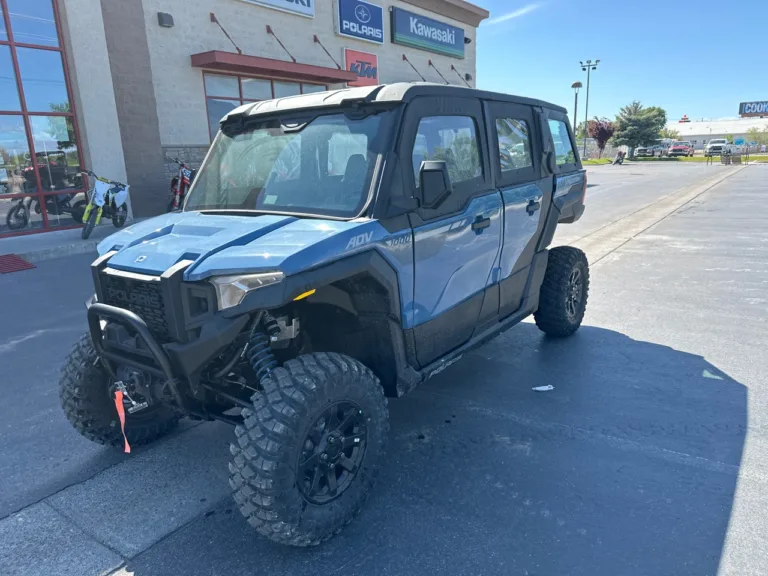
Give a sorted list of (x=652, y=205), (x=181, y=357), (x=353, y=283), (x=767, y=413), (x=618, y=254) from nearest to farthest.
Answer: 1. (x=181, y=357)
2. (x=353, y=283)
3. (x=767, y=413)
4. (x=618, y=254)
5. (x=652, y=205)

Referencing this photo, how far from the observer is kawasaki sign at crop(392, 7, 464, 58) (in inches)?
834

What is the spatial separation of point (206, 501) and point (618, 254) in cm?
793

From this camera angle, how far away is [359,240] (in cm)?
273

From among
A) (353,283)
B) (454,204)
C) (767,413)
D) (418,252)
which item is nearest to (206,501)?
(353,283)

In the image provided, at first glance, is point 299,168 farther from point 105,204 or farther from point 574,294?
point 105,204

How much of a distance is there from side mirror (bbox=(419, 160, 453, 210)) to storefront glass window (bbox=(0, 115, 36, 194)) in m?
12.2

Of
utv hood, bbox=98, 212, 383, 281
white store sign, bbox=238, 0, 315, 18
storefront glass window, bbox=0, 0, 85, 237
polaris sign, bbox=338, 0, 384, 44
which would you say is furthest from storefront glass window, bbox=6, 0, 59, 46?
utv hood, bbox=98, 212, 383, 281

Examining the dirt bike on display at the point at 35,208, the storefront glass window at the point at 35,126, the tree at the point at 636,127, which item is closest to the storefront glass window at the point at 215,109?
the storefront glass window at the point at 35,126

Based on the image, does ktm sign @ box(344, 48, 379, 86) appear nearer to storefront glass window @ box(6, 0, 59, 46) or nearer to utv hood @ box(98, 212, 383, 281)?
storefront glass window @ box(6, 0, 59, 46)

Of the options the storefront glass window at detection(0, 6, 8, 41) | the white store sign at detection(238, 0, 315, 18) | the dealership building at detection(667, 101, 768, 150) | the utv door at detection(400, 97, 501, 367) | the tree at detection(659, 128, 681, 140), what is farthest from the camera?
the tree at detection(659, 128, 681, 140)

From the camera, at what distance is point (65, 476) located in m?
3.27

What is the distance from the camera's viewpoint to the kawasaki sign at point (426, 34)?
21172mm

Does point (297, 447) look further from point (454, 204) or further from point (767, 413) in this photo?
point (767, 413)

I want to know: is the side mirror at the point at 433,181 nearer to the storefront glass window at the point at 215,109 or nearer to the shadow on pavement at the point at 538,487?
the shadow on pavement at the point at 538,487
